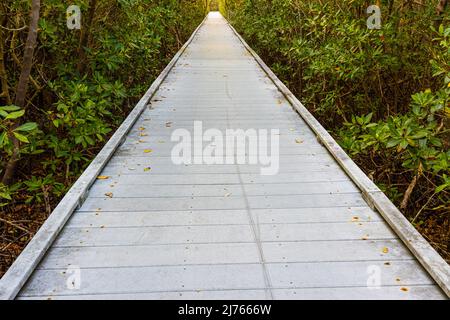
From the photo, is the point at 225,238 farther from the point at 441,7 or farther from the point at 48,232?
the point at 441,7

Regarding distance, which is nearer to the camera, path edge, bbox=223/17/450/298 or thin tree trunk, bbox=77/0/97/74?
path edge, bbox=223/17/450/298

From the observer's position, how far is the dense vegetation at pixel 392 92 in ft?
11.7

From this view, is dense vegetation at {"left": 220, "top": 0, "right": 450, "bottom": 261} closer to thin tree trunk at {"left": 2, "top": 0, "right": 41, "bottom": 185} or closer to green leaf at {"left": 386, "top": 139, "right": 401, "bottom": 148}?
green leaf at {"left": 386, "top": 139, "right": 401, "bottom": 148}

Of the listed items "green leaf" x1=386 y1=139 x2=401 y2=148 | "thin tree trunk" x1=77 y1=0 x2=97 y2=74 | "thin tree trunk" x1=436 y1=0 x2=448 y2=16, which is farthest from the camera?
"thin tree trunk" x1=77 y1=0 x2=97 y2=74

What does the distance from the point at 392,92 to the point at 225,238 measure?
4.36 metres

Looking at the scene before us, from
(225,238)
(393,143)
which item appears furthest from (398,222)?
(225,238)

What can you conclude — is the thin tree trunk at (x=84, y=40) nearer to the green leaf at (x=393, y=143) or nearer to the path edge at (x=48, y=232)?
the path edge at (x=48, y=232)

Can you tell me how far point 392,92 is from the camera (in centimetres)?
595

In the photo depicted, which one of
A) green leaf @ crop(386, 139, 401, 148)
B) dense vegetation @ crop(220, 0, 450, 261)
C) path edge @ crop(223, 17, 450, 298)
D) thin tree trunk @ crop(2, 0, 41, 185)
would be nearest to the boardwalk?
path edge @ crop(223, 17, 450, 298)

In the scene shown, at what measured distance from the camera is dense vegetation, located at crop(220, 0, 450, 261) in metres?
3.56

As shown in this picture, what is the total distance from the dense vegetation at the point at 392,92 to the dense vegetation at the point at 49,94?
2.64 meters

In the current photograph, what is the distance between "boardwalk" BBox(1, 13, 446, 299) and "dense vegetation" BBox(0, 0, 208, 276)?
2.26 feet

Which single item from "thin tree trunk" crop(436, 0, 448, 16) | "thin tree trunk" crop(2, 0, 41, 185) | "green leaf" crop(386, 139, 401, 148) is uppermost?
"thin tree trunk" crop(436, 0, 448, 16)
